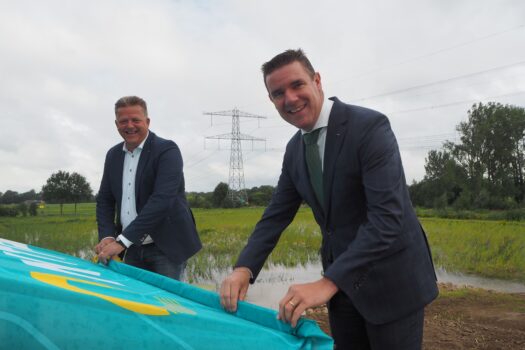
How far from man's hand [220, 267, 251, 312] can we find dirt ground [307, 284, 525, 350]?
315 cm

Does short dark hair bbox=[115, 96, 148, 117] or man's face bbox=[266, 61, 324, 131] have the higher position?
short dark hair bbox=[115, 96, 148, 117]

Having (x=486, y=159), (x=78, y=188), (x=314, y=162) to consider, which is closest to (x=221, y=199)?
(x=78, y=188)

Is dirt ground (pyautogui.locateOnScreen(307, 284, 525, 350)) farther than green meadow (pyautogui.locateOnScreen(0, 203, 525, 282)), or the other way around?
green meadow (pyautogui.locateOnScreen(0, 203, 525, 282))

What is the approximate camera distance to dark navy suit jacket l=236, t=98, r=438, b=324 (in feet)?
4.46

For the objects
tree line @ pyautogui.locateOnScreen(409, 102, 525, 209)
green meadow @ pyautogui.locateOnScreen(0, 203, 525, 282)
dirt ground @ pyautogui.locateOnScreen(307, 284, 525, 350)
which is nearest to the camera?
dirt ground @ pyautogui.locateOnScreen(307, 284, 525, 350)

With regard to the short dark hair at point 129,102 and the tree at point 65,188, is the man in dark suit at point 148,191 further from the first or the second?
the tree at point 65,188

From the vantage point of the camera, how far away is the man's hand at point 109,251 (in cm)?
224

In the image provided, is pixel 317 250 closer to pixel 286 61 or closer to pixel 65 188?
pixel 286 61

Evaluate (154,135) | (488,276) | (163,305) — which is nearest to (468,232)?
(488,276)

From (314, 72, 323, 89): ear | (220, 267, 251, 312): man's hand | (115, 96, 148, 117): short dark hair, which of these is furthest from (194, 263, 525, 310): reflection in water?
(314, 72, 323, 89): ear

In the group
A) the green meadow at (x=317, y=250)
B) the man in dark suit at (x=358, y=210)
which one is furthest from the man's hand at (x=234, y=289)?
the green meadow at (x=317, y=250)

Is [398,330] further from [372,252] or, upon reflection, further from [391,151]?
[391,151]

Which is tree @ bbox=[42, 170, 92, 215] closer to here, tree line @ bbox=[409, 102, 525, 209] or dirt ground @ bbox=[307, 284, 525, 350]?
tree line @ bbox=[409, 102, 525, 209]

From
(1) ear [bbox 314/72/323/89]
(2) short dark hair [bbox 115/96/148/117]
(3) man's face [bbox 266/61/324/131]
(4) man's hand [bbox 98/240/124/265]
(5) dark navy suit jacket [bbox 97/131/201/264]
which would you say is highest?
(2) short dark hair [bbox 115/96/148/117]
